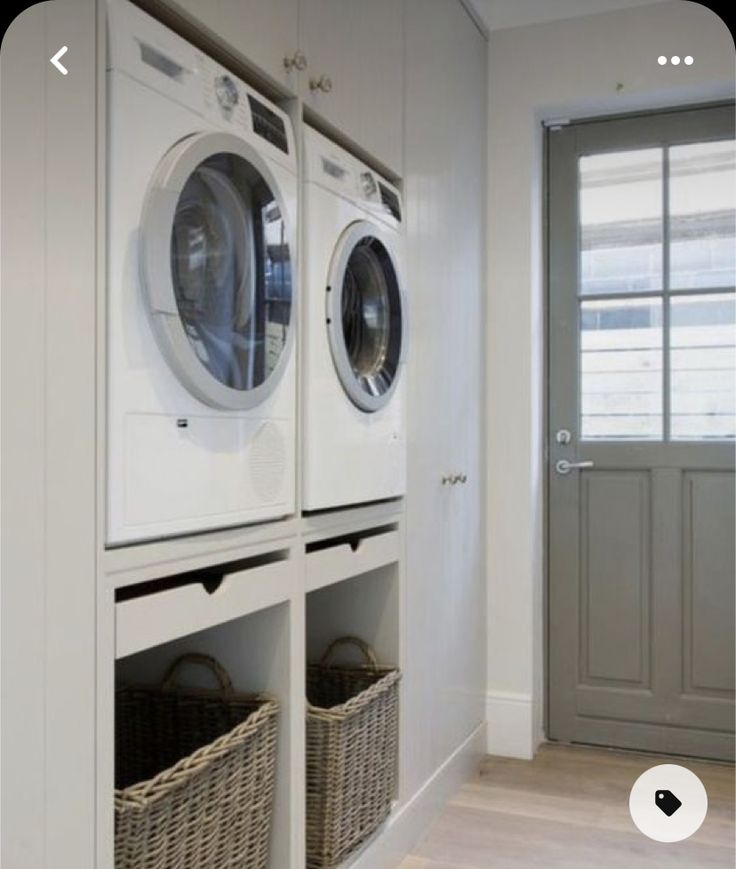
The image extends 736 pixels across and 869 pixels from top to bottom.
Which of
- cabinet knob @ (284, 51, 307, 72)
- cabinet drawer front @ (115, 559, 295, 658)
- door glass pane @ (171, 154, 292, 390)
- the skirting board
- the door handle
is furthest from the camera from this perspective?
the door handle

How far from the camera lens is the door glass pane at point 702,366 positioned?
2.85 m

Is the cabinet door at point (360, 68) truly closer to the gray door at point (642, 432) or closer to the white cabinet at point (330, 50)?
the white cabinet at point (330, 50)

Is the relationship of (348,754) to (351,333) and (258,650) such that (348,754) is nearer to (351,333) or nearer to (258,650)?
(258,650)

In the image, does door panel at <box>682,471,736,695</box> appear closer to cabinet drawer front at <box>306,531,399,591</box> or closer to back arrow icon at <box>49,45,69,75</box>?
cabinet drawer front at <box>306,531,399,591</box>

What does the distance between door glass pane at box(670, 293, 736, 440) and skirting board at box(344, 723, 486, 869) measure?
1.25m

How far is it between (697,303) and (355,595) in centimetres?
160

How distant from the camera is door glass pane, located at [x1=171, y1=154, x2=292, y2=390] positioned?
1.31 meters

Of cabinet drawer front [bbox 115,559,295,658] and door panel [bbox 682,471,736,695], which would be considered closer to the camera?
cabinet drawer front [bbox 115,559,295,658]

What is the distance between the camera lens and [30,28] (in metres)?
1.05

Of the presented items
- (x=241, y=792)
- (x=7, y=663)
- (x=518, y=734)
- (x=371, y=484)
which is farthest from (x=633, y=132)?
(x=7, y=663)

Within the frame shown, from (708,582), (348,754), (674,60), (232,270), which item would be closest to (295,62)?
(232,270)

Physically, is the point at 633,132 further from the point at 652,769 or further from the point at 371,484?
the point at 652,769

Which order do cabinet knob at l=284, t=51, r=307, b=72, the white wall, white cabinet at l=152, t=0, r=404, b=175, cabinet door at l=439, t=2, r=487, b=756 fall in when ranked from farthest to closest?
the white wall < cabinet door at l=439, t=2, r=487, b=756 < cabinet knob at l=284, t=51, r=307, b=72 < white cabinet at l=152, t=0, r=404, b=175

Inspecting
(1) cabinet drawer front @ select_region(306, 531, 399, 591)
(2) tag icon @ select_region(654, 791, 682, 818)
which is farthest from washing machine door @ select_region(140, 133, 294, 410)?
(2) tag icon @ select_region(654, 791, 682, 818)
